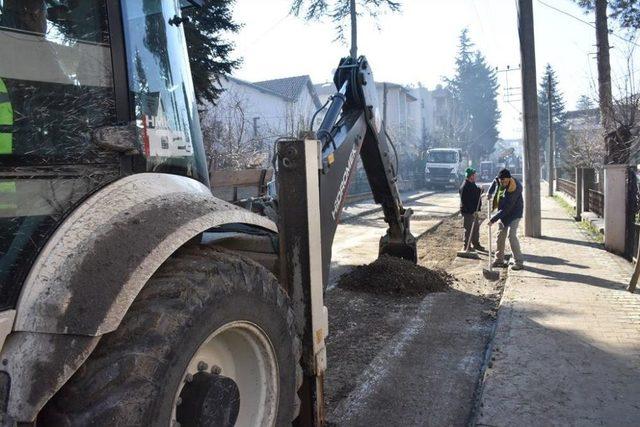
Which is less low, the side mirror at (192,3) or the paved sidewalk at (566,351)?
the side mirror at (192,3)

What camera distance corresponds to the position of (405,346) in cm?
546

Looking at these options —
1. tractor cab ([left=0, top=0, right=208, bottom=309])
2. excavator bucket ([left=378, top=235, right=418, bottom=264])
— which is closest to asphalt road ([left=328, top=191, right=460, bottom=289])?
excavator bucket ([left=378, top=235, right=418, bottom=264])

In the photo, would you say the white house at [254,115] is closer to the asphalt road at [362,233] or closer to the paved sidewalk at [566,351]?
the asphalt road at [362,233]

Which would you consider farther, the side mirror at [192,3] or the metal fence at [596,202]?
the metal fence at [596,202]

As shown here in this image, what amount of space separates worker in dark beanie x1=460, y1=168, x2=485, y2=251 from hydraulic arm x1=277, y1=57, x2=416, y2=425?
11.7 feet

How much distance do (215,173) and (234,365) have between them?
5.75 m

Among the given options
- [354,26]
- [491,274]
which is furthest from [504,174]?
[354,26]

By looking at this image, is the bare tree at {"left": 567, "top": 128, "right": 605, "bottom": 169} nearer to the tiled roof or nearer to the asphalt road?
the asphalt road

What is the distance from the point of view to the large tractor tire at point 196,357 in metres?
1.75

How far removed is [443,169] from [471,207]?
25.9m

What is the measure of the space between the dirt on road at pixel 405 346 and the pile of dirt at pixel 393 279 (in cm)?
1

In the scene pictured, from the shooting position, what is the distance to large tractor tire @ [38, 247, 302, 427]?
1.75 m

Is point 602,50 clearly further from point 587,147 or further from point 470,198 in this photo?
point 470,198

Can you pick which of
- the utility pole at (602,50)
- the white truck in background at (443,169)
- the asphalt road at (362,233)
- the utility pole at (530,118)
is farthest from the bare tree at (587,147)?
the utility pole at (530,118)
